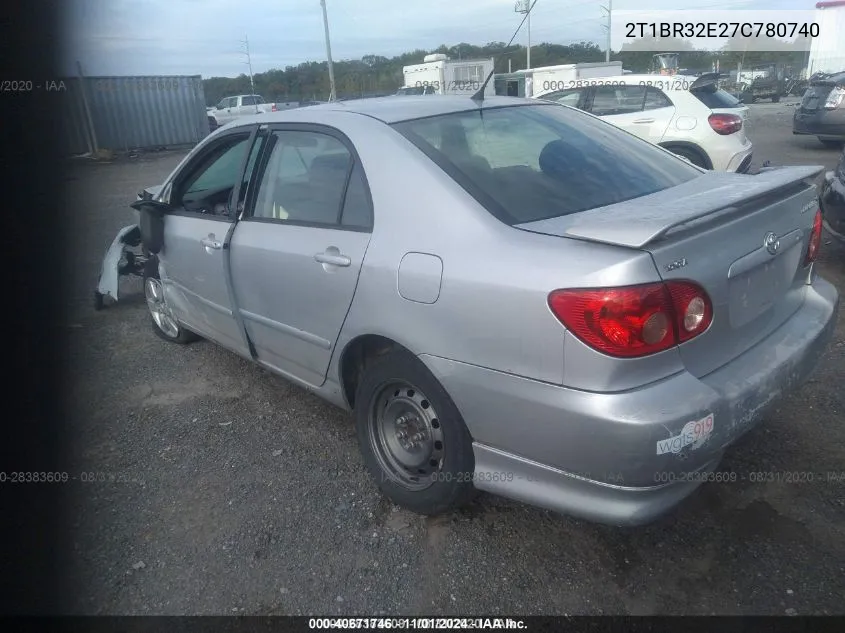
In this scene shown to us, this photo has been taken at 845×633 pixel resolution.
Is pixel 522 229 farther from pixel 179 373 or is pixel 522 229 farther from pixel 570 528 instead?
pixel 179 373

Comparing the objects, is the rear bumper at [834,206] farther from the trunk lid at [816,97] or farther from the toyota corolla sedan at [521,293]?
the trunk lid at [816,97]

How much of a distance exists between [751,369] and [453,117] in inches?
64.2

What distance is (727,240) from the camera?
212 cm

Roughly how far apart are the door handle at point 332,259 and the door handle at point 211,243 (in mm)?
903

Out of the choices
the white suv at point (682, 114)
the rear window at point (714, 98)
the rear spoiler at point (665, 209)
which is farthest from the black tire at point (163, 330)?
the rear window at point (714, 98)

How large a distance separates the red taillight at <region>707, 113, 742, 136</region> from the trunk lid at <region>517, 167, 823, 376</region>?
5.61m

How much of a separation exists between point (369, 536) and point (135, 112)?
21.8 metres

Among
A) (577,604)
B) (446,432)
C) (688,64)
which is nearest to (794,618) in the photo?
(577,604)

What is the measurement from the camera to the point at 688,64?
4531 cm

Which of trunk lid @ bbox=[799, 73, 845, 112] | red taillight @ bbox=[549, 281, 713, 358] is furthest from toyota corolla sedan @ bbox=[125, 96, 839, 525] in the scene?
trunk lid @ bbox=[799, 73, 845, 112]
